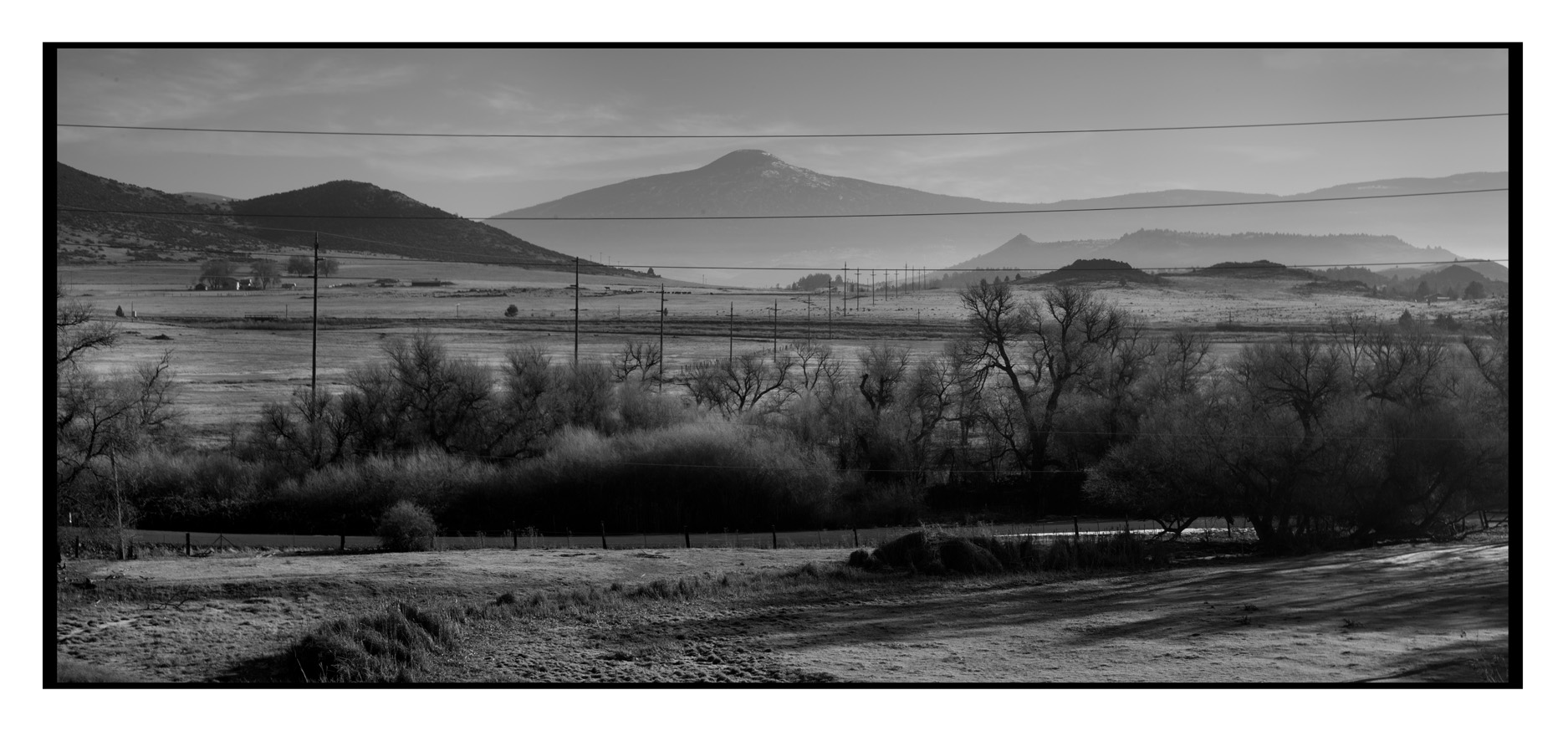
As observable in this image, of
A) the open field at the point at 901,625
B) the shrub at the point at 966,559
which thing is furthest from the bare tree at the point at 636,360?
the open field at the point at 901,625

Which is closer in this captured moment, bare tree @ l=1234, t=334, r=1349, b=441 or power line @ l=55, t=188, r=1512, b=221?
power line @ l=55, t=188, r=1512, b=221

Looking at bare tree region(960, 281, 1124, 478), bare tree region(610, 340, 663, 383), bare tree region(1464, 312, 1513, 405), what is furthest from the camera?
bare tree region(610, 340, 663, 383)

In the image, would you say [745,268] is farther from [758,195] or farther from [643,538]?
[643,538]

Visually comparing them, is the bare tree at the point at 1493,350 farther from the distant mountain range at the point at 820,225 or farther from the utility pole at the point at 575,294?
the utility pole at the point at 575,294

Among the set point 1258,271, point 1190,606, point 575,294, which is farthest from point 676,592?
point 575,294

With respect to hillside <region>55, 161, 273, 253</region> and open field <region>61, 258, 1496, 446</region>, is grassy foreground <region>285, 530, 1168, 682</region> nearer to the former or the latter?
hillside <region>55, 161, 273, 253</region>

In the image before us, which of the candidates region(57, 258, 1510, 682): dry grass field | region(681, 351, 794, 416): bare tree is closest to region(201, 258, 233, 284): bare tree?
→ region(57, 258, 1510, 682): dry grass field

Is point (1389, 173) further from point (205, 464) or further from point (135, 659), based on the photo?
point (205, 464)
